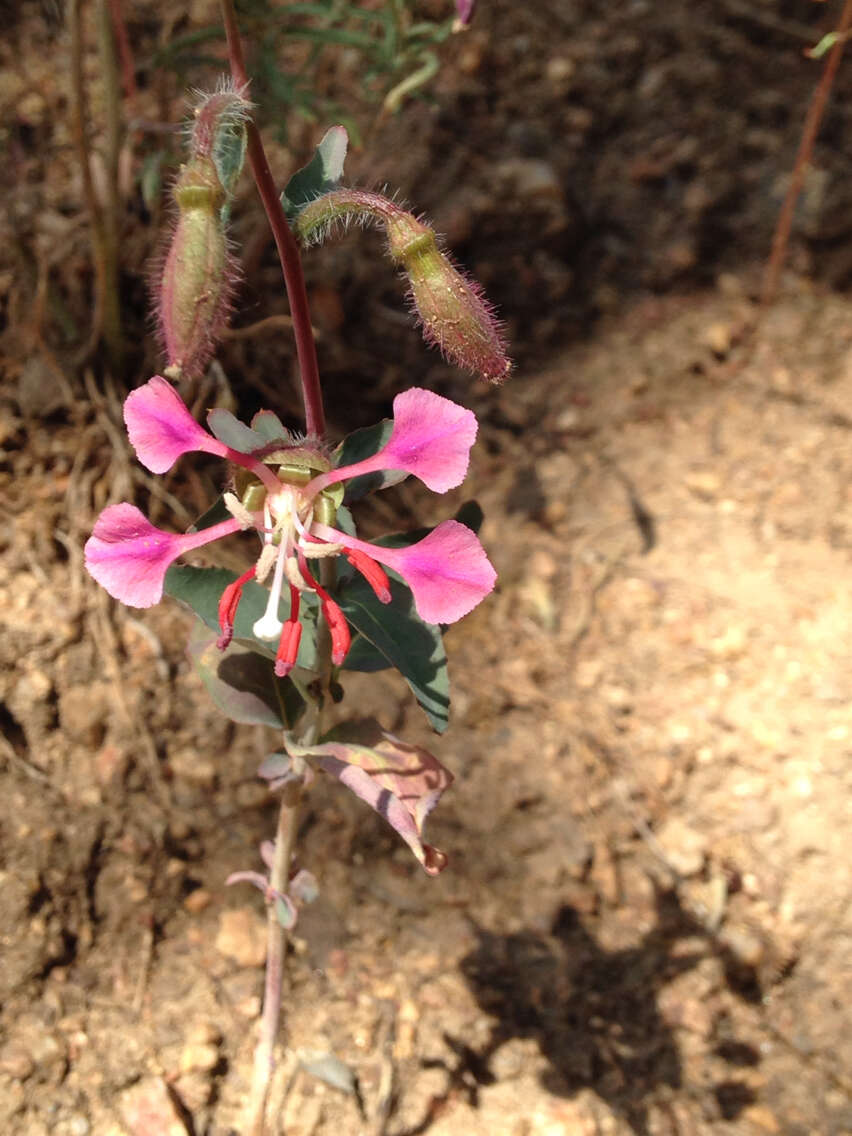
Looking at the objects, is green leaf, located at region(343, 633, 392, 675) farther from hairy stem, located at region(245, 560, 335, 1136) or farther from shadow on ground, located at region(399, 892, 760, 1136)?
shadow on ground, located at region(399, 892, 760, 1136)

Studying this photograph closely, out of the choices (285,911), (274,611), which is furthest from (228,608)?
(285,911)

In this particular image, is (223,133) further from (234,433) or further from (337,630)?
(337,630)

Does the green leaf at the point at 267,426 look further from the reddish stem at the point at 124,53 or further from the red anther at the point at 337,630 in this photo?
the reddish stem at the point at 124,53

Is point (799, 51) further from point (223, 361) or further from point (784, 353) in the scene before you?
point (223, 361)

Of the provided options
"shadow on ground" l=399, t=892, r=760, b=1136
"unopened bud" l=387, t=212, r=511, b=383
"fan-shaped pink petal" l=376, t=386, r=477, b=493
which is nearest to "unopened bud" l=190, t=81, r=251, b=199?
"unopened bud" l=387, t=212, r=511, b=383

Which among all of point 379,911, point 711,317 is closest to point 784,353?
point 711,317

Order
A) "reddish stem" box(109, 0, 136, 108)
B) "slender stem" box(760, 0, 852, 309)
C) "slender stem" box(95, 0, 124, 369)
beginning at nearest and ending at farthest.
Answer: "slender stem" box(95, 0, 124, 369) < "reddish stem" box(109, 0, 136, 108) < "slender stem" box(760, 0, 852, 309)

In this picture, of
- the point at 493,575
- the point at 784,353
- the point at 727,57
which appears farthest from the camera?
the point at 727,57
